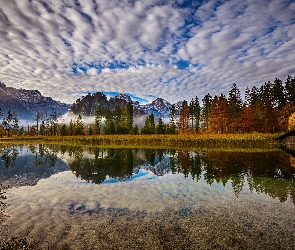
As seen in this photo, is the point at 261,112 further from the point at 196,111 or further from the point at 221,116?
the point at 196,111

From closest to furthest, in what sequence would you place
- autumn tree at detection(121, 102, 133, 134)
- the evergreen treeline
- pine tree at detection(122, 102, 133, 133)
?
the evergreen treeline, autumn tree at detection(121, 102, 133, 134), pine tree at detection(122, 102, 133, 133)

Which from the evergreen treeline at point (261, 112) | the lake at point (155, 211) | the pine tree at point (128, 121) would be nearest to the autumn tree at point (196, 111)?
the evergreen treeline at point (261, 112)

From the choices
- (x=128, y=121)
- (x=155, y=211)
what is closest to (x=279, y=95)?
(x=128, y=121)

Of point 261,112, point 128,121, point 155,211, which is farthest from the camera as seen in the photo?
point 128,121

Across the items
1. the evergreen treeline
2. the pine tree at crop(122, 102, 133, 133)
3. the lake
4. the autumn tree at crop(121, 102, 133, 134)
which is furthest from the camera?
the pine tree at crop(122, 102, 133, 133)

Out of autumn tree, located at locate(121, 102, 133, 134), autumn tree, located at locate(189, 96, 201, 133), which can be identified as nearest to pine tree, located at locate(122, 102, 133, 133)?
autumn tree, located at locate(121, 102, 133, 134)

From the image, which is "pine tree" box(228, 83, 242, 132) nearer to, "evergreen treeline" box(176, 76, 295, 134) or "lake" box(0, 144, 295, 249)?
"evergreen treeline" box(176, 76, 295, 134)

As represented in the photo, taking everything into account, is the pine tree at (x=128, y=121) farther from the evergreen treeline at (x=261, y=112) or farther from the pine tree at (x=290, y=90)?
the pine tree at (x=290, y=90)

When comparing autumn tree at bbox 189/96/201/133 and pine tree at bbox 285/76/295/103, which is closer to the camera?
pine tree at bbox 285/76/295/103

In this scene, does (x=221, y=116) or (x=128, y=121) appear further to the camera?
(x=128, y=121)

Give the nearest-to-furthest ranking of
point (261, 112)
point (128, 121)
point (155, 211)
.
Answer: point (155, 211), point (261, 112), point (128, 121)

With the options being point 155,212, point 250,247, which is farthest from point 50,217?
point 250,247

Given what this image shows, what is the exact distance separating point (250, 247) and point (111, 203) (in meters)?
6.77

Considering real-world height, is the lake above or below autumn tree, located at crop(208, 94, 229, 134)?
below
